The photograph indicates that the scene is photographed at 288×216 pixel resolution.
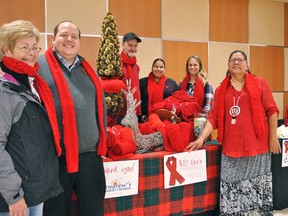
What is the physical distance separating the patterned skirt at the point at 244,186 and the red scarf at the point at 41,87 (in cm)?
145

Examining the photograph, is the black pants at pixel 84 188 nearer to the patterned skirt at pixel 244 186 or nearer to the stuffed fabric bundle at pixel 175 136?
the stuffed fabric bundle at pixel 175 136

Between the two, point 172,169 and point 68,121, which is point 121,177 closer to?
point 172,169

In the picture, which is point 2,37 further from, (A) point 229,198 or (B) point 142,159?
(A) point 229,198

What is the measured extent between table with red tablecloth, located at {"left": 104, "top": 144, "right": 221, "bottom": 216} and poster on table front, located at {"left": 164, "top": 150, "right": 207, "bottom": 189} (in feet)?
0.12

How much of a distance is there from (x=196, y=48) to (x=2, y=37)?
4082 millimetres

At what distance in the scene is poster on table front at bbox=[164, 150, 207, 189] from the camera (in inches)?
91.0

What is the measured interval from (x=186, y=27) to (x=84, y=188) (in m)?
3.70

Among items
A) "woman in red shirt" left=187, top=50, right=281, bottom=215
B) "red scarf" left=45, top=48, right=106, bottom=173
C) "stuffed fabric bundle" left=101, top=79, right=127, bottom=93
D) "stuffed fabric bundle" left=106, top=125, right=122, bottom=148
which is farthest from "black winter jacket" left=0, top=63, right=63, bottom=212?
"woman in red shirt" left=187, top=50, right=281, bottom=215

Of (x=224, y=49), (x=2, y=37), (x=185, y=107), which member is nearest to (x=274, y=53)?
(x=224, y=49)

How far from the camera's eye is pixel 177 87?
295 cm

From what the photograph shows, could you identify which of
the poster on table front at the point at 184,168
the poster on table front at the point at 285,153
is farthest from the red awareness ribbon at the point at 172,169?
the poster on table front at the point at 285,153

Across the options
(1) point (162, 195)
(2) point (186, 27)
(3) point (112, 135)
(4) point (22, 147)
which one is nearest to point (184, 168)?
(1) point (162, 195)

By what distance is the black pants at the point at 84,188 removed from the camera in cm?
167

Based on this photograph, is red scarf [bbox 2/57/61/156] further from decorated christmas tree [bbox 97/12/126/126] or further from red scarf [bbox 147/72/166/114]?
red scarf [bbox 147/72/166/114]
